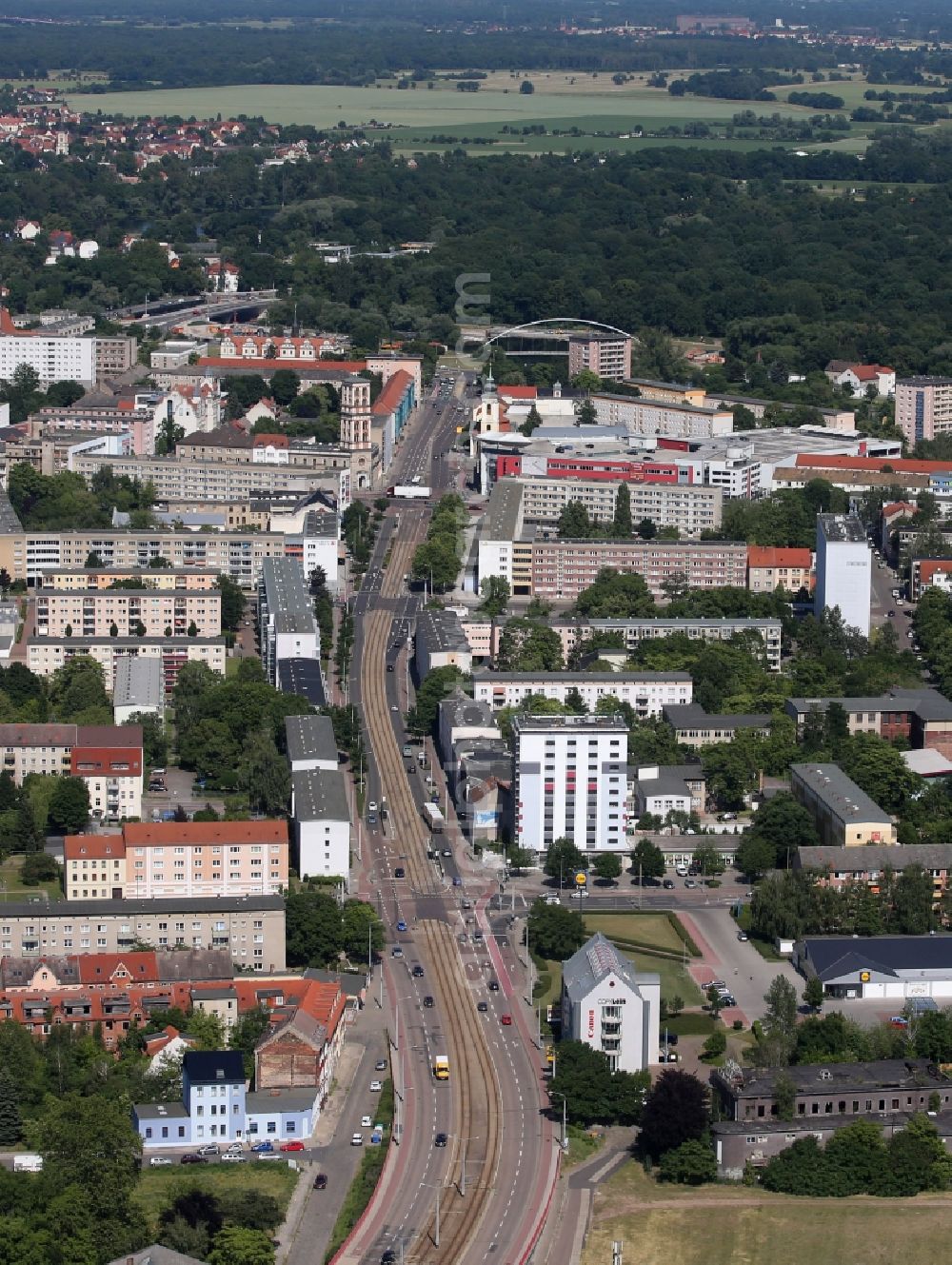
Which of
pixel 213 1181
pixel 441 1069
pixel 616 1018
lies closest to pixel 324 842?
pixel 441 1069

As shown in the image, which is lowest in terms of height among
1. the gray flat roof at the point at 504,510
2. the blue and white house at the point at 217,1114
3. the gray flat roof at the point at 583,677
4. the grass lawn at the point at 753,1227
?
the grass lawn at the point at 753,1227

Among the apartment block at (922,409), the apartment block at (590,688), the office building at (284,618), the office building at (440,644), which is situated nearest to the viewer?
the apartment block at (590,688)

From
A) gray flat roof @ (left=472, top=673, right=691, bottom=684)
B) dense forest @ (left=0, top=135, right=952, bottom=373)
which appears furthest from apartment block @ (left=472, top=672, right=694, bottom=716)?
dense forest @ (left=0, top=135, right=952, bottom=373)

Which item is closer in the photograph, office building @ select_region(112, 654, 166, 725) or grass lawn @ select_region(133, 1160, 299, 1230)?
grass lawn @ select_region(133, 1160, 299, 1230)

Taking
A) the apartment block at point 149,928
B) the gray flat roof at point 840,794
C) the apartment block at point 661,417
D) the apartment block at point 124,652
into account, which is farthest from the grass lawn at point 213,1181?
the apartment block at point 661,417

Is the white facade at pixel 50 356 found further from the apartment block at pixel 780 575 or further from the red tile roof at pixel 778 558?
the apartment block at pixel 780 575

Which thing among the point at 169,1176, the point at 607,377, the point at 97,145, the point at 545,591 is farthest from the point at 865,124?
the point at 169,1176

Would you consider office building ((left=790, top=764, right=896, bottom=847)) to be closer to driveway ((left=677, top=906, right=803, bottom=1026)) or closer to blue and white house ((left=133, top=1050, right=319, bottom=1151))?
driveway ((left=677, top=906, right=803, bottom=1026))
